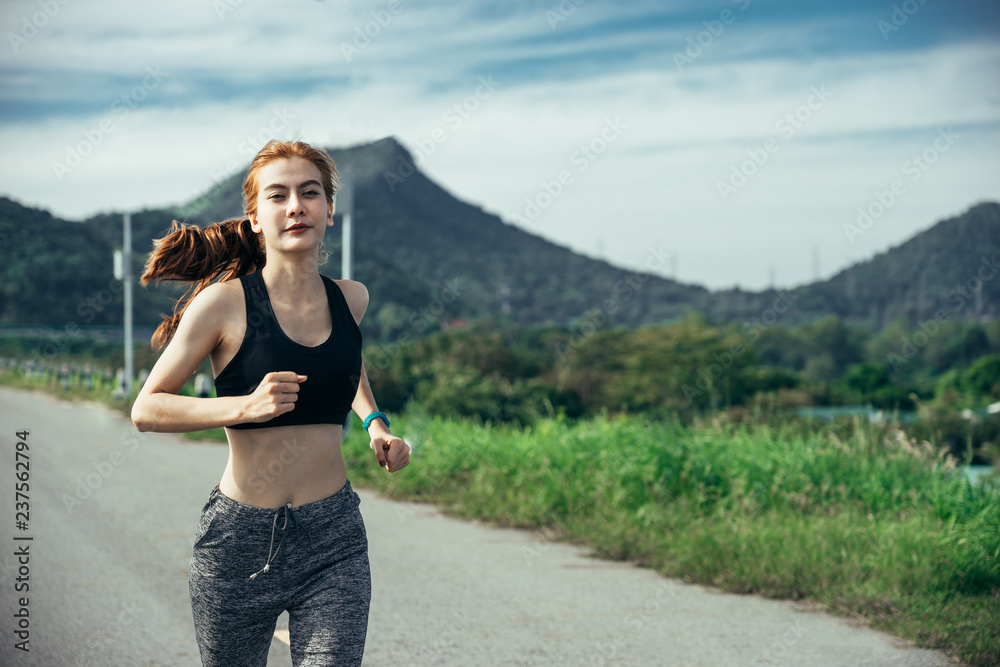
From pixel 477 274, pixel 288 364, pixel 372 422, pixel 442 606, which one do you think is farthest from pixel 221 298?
pixel 477 274

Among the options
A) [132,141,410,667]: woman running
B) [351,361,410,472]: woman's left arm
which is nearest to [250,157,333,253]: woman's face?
[132,141,410,667]: woman running

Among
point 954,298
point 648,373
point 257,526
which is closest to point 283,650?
point 257,526

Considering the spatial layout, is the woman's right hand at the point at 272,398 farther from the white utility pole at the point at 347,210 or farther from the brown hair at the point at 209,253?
the white utility pole at the point at 347,210

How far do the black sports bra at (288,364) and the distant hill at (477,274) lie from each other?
657 mm

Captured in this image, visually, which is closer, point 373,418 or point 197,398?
point 197,398

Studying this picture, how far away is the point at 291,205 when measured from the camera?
243 cm

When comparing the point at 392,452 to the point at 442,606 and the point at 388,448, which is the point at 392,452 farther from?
the point at 442,606

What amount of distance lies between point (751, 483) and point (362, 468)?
455cm

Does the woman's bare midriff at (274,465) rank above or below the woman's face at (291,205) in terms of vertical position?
below

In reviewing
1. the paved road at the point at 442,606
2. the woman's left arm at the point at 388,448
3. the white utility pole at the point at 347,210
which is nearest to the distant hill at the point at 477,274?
the white utility pole at the point at 347,210

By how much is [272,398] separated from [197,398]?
334 mm

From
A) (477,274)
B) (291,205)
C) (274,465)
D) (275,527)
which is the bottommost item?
(275,527)

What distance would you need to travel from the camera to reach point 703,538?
6.01m

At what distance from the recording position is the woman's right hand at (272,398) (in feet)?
6.81
